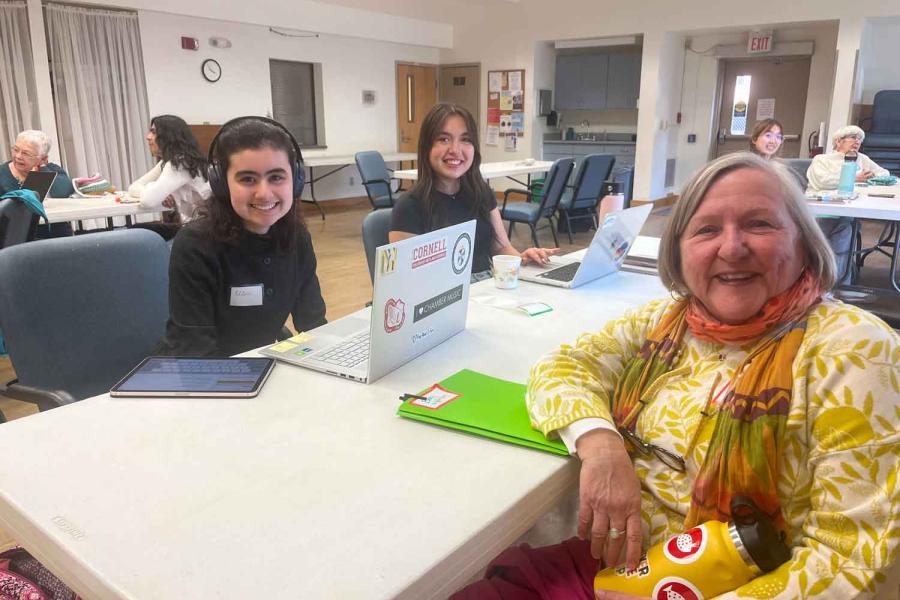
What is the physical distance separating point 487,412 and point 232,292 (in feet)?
2.95

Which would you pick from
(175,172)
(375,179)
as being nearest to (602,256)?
(175,172)

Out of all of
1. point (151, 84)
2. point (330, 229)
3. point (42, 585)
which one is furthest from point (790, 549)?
point (151, 84)

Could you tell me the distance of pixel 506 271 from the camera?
1930 mm

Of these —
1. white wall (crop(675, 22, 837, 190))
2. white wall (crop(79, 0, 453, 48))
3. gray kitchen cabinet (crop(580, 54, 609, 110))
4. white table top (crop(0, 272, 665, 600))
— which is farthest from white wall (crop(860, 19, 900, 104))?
white table top (crop(0, 272, 665, 600))

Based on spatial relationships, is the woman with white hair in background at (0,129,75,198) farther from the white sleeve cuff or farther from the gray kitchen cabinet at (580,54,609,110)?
the gray kitchen cabinet at (580,54,609,110)

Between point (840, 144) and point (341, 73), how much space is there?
6.14m

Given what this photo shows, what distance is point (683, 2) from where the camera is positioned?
7773 mm

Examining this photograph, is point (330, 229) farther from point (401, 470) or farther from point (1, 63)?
point (401, 470)

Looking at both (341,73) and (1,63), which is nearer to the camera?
(1,63)

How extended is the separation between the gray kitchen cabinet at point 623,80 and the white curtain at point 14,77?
279 inches

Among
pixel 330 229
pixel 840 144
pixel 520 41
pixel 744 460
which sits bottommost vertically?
pixel 330 229

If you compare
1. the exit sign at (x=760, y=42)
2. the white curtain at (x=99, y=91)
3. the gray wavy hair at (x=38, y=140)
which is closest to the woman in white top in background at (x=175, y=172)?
the gray wavy hair at (x=38, y=140)

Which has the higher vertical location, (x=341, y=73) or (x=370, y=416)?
(x=341, y=73)

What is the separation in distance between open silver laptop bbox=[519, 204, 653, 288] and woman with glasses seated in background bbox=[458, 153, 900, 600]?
2.47 feet
